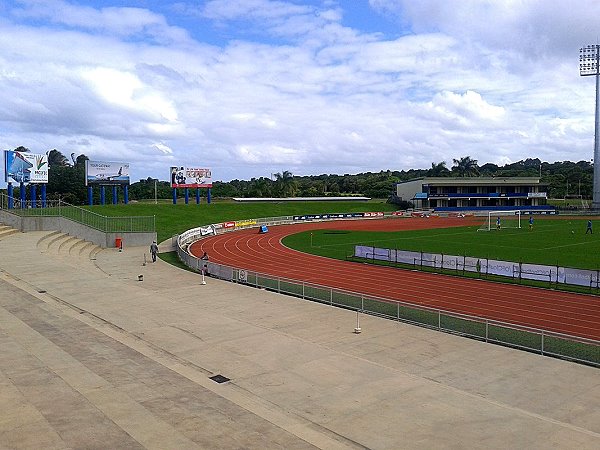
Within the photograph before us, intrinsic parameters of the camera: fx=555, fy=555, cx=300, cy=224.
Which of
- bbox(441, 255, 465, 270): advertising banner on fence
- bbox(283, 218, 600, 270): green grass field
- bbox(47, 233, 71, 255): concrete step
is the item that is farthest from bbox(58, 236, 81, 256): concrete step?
bbox(441, 255, 465, 270): advertising banner on fence

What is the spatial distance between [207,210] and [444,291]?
6479cm

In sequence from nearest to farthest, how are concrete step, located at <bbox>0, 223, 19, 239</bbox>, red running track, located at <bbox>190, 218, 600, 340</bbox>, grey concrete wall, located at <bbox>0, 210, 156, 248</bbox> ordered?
red running track, located at <bbox>190, 218, 600, 340</bbox> → concrete step, located at <bbox>0, 223, 19, 239</bbox> → grey concrete wall, located at <bbox>0, 210, 156, 248</bbox>

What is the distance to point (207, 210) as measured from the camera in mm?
89438

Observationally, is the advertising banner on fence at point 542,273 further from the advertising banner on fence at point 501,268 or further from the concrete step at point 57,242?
the concrete step at point 57,242

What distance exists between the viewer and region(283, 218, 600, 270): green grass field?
40.8 m

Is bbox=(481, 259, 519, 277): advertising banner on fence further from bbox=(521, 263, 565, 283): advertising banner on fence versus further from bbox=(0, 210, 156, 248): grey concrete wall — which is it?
bbox=(0, 210, 156, 248): grey concrete wall

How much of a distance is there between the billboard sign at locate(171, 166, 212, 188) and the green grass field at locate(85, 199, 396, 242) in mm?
3353

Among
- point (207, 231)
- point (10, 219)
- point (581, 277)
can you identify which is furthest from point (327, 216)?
point (581, 277)

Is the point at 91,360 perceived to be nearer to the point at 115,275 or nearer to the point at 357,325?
the point at 357,325

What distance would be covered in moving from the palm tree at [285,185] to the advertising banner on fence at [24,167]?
74597 millimetres

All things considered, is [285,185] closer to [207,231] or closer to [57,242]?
[207,231]

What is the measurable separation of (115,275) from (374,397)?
78.9 feet

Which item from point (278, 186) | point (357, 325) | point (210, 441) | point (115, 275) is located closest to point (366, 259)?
point (115, 275)

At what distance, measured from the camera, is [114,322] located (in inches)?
768
